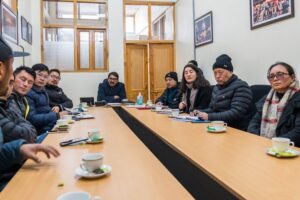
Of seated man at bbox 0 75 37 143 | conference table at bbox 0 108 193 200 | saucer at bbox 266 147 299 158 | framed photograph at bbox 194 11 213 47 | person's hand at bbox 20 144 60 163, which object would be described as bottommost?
conference table at bbox 0 108 193 200

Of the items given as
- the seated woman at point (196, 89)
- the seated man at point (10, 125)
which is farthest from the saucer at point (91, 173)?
the seated woman at point (196, 89)

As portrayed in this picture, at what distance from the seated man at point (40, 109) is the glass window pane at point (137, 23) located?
3.66m

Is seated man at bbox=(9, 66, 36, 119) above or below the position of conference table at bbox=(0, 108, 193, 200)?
above

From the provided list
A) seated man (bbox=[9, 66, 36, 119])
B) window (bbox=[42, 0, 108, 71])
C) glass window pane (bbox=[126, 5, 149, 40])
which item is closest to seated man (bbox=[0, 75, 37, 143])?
seated man (bbox=[9, 66, 36, 119])

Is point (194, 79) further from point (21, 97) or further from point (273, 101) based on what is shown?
point (21, 97)

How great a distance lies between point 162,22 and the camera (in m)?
6.85

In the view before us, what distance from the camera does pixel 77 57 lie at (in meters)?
6.20

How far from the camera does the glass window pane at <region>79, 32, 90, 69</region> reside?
20.5 feet

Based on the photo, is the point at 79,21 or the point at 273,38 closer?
the point at 273,38

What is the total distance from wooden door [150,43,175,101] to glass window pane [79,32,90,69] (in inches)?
54.6

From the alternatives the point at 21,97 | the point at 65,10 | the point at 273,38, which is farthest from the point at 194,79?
the point at 65,10

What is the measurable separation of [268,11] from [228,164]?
2677mm

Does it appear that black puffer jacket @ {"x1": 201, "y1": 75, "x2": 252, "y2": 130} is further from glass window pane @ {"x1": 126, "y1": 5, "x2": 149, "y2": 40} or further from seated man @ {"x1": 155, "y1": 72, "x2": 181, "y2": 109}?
glass window pane @ {"x1": 126, "y1": 5, "x2": 149, "y2": 40}

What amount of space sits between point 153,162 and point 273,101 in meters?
1.34
